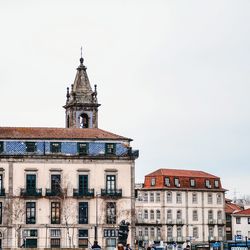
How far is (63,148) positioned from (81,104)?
Answer: 21006 mm

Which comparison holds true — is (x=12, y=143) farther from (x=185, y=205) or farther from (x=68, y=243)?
(x=185, y=205)

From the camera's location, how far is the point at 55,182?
88250 mm

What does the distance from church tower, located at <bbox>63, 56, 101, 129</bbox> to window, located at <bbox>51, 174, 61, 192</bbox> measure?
19226mm

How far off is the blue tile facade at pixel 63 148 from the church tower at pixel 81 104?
1749cm

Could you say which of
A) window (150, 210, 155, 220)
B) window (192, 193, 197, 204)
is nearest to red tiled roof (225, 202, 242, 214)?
window (192, 193, 197, 204)

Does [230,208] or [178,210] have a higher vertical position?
[230,208]

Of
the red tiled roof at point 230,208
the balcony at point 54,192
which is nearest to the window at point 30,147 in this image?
the balcony at point 54,192

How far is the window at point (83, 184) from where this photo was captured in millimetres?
88500

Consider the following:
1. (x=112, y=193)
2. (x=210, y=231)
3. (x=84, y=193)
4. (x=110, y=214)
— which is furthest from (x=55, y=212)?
(x=210, y=231)

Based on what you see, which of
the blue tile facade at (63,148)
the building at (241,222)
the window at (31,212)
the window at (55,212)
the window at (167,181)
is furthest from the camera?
the building at (241,222)

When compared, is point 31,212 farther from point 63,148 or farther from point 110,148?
point 110,148

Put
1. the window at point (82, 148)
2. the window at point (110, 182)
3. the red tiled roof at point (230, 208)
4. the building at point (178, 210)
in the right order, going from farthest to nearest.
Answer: the red tiled roof at point (230, 208) → the building at point (178, 210) → the window at point (82, 148) → the window at point (110, 182)

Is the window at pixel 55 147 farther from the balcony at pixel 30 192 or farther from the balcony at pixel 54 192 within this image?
the balcony at pixel 30 192

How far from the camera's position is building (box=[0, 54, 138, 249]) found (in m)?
87.4
